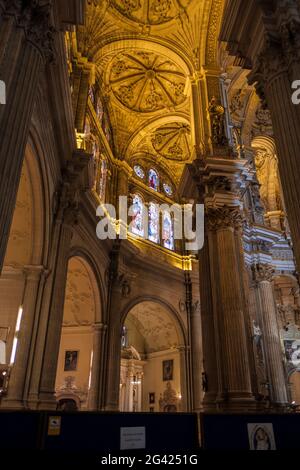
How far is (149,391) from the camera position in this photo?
21.8m

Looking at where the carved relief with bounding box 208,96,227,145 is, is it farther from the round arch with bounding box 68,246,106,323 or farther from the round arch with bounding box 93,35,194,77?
the round arch with bounding box 68,246,106,323

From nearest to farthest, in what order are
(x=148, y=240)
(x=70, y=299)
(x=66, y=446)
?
(x=66, y=446) < (x=70, y=299) < (x=148, y=240)

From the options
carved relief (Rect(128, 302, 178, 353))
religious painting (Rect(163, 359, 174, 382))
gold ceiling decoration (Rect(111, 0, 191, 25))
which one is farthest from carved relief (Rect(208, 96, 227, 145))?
religious painting (Rect(163, 359, 174, 382))

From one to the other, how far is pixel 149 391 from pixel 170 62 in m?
17.8

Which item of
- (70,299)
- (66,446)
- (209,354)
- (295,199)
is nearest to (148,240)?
(70,299)

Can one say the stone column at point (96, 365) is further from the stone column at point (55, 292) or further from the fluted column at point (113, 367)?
the stone column at point (55, 292)

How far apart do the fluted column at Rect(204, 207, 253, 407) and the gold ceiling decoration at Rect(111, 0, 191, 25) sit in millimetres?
9432

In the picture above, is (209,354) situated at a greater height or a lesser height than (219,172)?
lesser

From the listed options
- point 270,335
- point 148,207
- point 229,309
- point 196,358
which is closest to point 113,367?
point 196,358

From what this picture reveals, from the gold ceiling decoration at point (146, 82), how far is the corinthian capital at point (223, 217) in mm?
9154

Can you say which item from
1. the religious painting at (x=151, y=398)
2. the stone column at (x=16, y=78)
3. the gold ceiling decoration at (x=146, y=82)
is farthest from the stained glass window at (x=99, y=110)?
the religious painting at (x=151, y=398)

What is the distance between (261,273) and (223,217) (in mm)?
6036

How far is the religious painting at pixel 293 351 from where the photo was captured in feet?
53.1

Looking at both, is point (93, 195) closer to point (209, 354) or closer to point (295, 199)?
point (209, 354)
